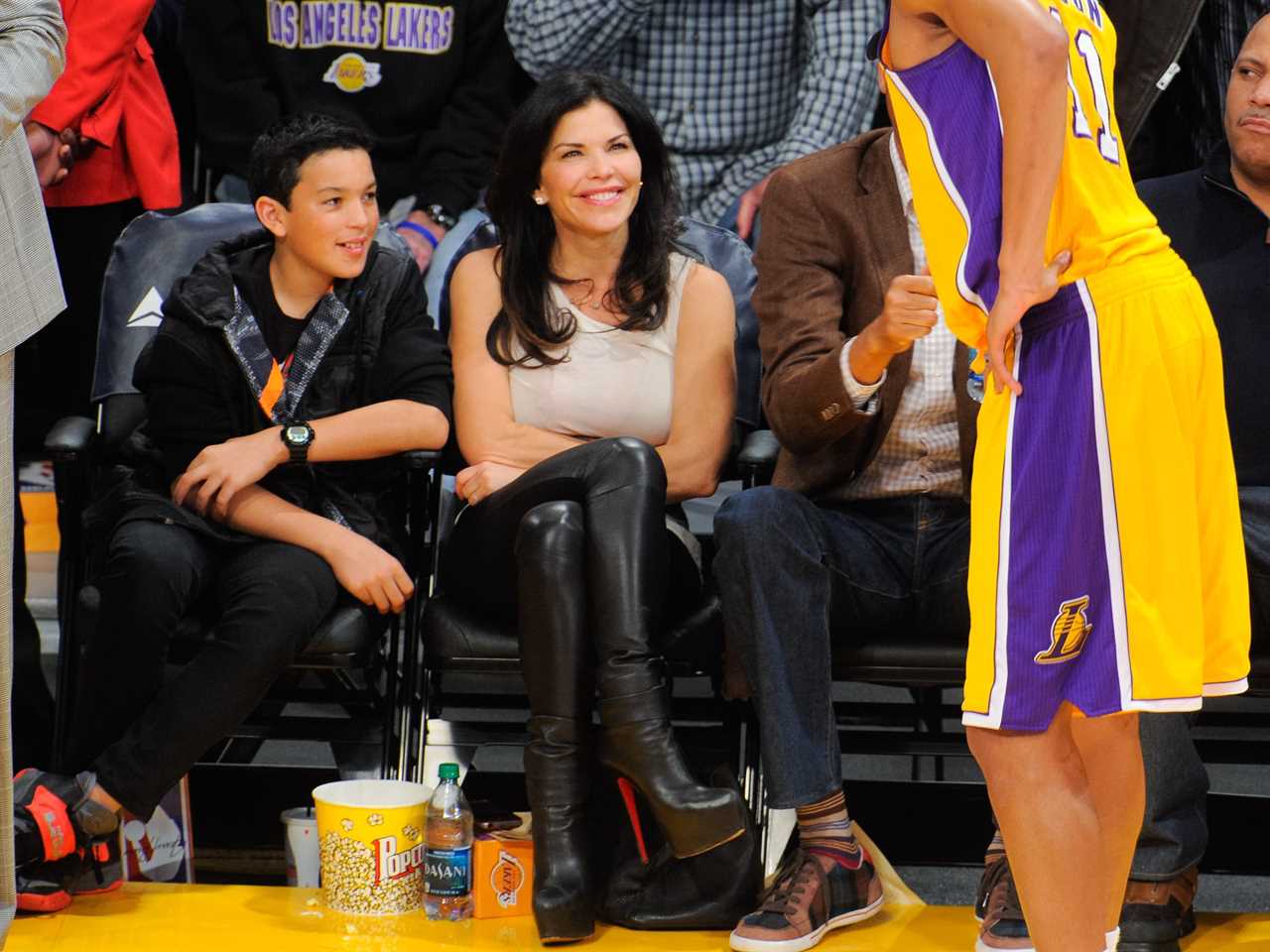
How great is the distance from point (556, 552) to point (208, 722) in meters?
0.64

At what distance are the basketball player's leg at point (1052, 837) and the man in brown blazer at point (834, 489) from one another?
0.66 meters

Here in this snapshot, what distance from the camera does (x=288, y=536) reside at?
121 inches

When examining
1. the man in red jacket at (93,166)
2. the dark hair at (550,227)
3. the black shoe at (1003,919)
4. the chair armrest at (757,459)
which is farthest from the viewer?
the man in red jacket at (93,166)

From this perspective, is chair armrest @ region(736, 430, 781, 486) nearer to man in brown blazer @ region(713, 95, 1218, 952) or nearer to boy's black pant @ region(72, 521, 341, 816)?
man in brown blazer @ region(713, 95, 1218, 952)

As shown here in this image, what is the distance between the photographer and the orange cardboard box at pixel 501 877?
2824 mm

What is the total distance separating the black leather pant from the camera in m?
2.77

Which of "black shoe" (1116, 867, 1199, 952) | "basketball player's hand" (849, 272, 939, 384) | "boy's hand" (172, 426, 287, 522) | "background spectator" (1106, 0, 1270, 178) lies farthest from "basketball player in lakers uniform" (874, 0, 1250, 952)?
"background spectator" (1106, 0, 1270, 178)

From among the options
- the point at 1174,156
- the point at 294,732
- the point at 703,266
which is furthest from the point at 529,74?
the point at 294,732

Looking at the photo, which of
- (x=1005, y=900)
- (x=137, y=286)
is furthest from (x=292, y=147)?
(x=1005, y=900)

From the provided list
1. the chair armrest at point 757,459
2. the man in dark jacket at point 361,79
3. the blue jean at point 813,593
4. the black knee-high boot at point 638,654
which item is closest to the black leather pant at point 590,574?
the black knee-high boot at point 638,654

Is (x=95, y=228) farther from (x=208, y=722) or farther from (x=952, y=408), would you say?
(x=952, y=408)

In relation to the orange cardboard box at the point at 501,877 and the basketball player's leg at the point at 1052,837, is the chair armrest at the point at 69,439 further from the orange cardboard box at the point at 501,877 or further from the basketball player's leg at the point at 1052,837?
the basketball player's leg at the point at 1052,837

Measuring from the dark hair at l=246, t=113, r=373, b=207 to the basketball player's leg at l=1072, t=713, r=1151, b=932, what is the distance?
1.92 meters

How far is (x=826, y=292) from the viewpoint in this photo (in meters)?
3.13
